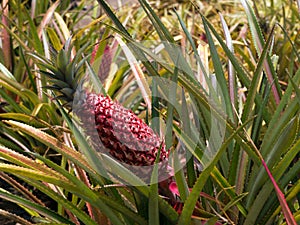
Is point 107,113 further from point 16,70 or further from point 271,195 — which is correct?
point 16,70

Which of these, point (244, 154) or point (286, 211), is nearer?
point (286, 211)

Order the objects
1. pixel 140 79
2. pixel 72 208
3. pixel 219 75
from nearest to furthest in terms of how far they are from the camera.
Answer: pixel 72 208
pixel 219 75
pixel 140 79

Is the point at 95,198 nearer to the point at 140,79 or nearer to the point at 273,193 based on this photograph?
the point at 273,193

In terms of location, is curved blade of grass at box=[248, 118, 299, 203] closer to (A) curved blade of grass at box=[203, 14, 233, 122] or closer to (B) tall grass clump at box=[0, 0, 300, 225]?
(B) tall grass clump at box=[0, 0, 300, 225]

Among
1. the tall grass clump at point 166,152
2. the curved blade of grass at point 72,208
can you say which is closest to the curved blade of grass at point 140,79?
the tall grass clump at point 166,152

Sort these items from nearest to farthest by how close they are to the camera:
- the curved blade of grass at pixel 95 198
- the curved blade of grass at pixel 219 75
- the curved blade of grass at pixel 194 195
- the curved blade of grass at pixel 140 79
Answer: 1. the curved blade of grass at pixel 194 195
2. the curved blade of grass at pixel 95 198
3. the curved blade of grass at pixel 219 75
4. the curved blade of grass at pixel 140 79

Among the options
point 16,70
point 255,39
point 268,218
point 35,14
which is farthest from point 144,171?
point 35,14

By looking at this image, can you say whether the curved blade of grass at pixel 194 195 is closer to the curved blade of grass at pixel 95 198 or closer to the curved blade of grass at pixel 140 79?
the curved blade of grass at pixel 95 198

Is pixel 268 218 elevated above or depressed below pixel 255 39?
below

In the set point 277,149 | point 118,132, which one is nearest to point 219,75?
point 277,149
